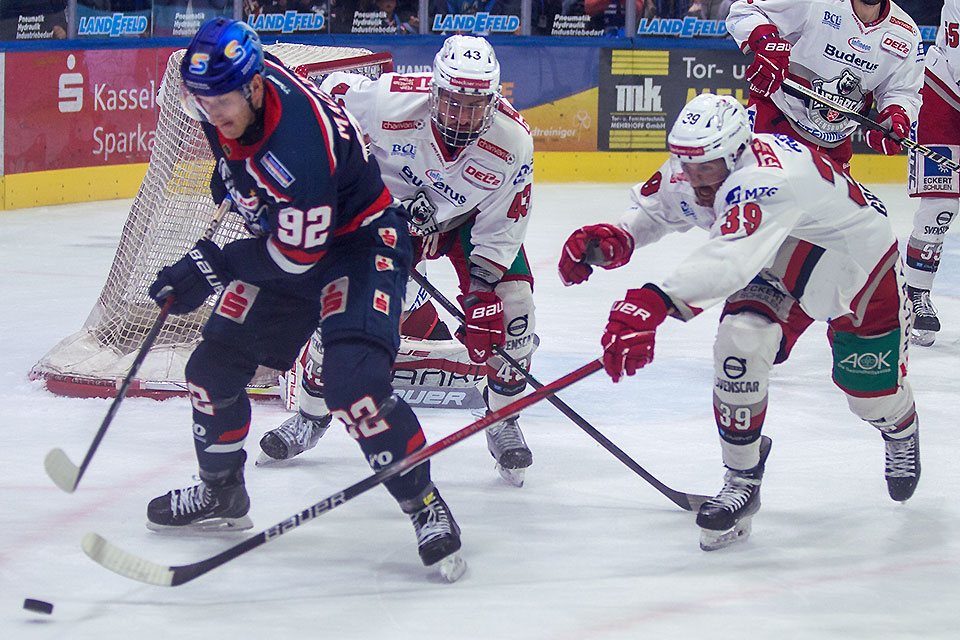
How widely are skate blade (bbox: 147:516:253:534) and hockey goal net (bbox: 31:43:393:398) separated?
116cm

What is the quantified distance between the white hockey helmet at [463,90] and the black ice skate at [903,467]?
52.5 inches

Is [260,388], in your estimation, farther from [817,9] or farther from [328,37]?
[328,37]

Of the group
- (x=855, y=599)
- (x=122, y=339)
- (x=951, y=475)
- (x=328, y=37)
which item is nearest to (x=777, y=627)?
(x=855, y=599)

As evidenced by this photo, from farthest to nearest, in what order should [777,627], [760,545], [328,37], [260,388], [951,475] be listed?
[328,37], [260,388], [951,475], [760,545], [777,627]

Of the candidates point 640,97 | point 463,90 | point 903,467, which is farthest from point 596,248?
point 640,97

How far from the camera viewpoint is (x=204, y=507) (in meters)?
2.94

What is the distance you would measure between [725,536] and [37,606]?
1.52 m

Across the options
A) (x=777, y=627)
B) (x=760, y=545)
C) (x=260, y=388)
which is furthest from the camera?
(x=260, y=388)

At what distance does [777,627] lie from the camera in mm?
2492

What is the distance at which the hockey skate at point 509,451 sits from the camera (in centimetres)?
339

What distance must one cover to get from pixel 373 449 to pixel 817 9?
310cm

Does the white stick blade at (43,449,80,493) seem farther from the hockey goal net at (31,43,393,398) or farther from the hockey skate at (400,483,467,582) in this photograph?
the hockey goal net at (31,43,393,398)

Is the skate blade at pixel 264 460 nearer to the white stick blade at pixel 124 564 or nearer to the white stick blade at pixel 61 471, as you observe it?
the white stick blade at pixel 61 471

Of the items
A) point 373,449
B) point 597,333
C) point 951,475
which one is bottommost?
point 597,333
